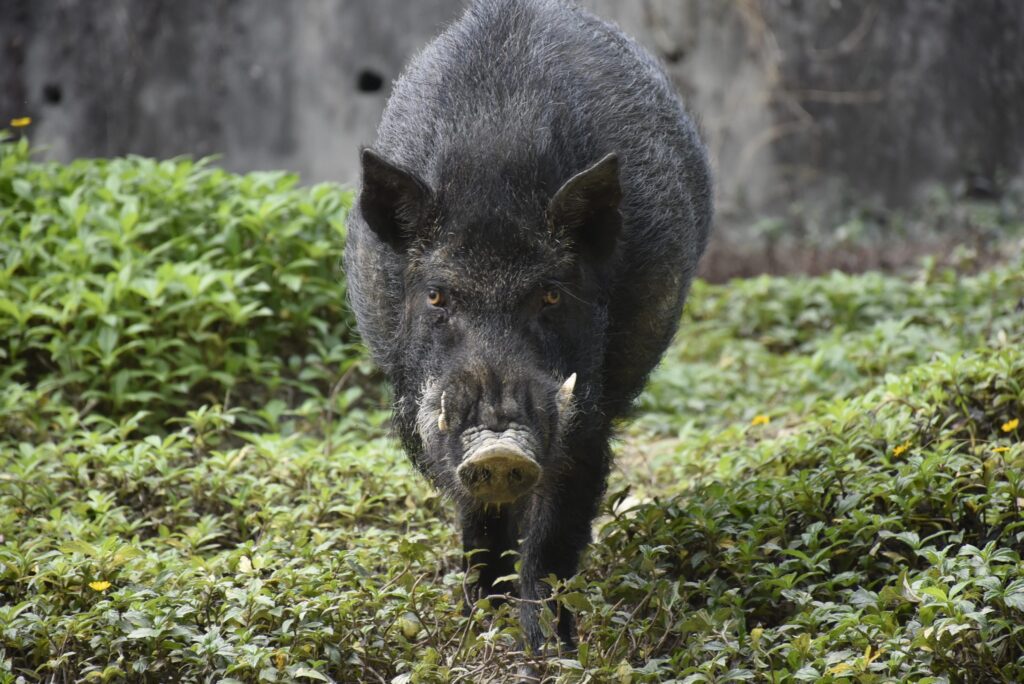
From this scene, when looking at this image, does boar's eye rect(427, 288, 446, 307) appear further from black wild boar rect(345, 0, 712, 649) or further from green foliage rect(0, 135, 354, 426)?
green foliage rect(0, 135, 354, 426)

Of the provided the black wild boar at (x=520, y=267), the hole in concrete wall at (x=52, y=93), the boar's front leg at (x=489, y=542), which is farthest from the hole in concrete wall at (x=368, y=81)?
the boar's front leg at (x=489, y=542)

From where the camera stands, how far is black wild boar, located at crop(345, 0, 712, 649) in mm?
3869

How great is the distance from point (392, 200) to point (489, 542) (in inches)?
52.5

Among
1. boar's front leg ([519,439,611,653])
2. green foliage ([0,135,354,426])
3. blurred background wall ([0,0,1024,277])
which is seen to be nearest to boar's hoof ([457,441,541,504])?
boar's front leg ([519,439,611,653])

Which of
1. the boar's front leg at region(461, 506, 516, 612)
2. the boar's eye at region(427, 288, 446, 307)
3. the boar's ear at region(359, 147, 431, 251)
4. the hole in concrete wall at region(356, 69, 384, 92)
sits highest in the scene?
the hole in concrete wall at region(356, 69, 384, 92)

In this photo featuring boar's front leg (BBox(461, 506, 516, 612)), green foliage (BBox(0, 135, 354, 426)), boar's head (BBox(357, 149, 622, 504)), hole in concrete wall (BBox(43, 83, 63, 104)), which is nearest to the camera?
boar's head (BBox(357, 149, 622, 504))

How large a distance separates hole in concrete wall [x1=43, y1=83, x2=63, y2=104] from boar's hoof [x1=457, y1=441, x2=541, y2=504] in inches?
397

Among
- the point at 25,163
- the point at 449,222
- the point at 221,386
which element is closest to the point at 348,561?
the point at 449,222

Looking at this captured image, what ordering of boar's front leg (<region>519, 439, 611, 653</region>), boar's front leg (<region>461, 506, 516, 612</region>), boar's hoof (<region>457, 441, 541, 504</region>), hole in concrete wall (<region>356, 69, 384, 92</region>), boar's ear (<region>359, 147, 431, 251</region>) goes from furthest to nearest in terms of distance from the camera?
hole in concrete wall (<region>356, 69, 384, 92</region>) → boar's front leg (<region>461, 506, 516, 612</region>) → boar's front leg (<region>519, 439, 611, 653</region>) → boar's ear (<region>359, 147, 431, 251</region>) → boar's hoof (<region>457, 441, 541, 504</region>)

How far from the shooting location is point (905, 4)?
12797 mm

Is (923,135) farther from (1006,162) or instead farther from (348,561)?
(348,561)

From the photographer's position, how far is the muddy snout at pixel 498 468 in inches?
139

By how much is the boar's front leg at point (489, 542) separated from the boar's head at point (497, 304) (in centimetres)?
35

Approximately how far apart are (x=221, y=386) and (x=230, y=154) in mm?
6621
